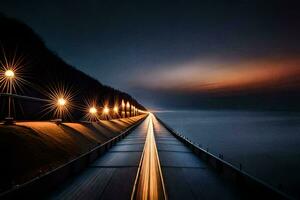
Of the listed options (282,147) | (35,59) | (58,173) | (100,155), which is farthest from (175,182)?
(35,59)

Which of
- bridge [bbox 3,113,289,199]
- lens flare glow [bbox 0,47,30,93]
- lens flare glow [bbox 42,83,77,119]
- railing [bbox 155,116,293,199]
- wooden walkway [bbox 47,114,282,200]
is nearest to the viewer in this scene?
railing [bbox 155,116,293,199]

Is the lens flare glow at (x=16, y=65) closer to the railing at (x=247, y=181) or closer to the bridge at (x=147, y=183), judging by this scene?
the bridge at (x=147, y=183)

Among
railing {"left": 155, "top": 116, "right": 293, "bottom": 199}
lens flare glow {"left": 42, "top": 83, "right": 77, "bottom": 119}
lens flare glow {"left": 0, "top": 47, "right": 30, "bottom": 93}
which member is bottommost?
railing {"left": 155, "top": 116, "right": 293, "bottom": 199}

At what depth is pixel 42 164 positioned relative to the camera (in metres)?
12.8

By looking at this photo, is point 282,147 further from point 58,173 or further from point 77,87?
point 77,87

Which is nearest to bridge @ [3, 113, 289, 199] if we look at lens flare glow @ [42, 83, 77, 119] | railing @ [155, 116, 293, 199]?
railing @ [155, 116, 293, 199]

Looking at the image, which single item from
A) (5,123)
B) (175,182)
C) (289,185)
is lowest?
(289,185)

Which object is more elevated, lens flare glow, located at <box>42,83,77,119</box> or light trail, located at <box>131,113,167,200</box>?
lens flare glow, located at <box>42,83,77,119</box>

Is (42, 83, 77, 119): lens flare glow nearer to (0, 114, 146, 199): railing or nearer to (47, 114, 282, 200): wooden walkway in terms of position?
(0, 114, 146, 199): railing

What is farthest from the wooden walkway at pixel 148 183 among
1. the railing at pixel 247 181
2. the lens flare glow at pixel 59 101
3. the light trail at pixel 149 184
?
the lens flare glow at pixel 59 101

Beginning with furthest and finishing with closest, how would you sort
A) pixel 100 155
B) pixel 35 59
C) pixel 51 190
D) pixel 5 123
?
pixel 35 59 → pixel 100 155 → pixel 5 123 → pixel 51 190

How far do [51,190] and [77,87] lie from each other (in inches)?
2176

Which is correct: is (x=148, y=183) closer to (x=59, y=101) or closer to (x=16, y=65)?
(x=59, y=101)

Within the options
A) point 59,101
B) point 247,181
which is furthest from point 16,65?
point 247,181
